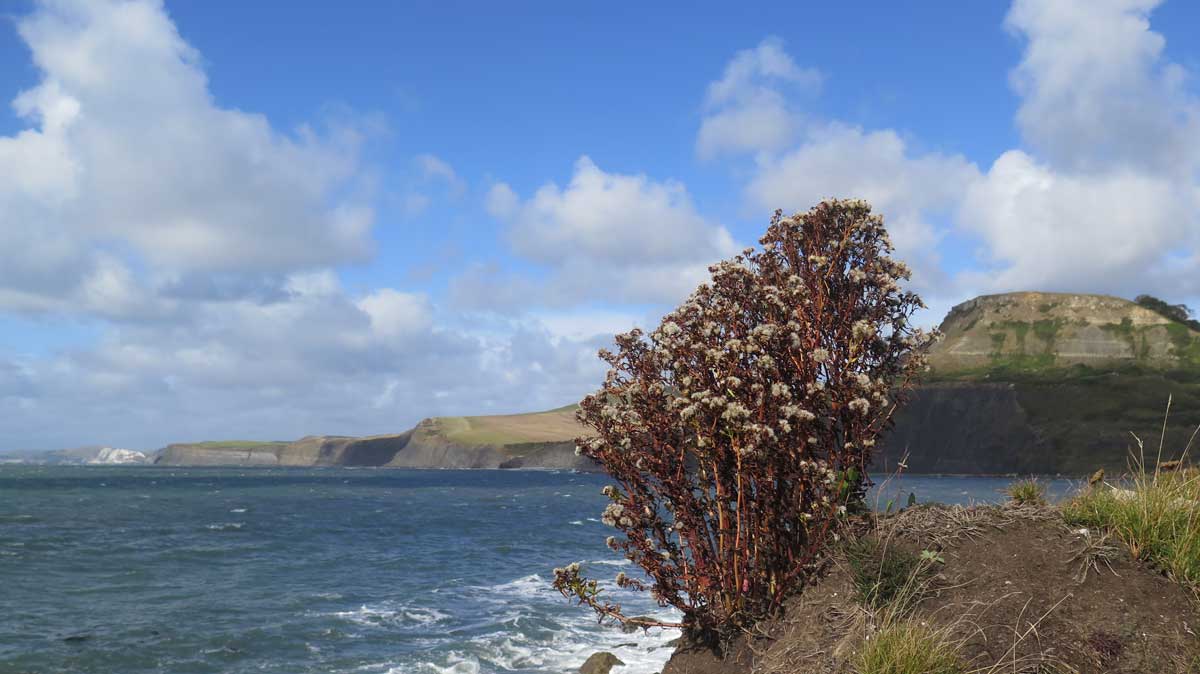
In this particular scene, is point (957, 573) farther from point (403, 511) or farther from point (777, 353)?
point (403, 511)

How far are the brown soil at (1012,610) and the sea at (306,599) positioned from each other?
2.95 ft

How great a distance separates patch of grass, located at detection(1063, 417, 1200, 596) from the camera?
24.1 ft

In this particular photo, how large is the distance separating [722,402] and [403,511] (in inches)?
2319

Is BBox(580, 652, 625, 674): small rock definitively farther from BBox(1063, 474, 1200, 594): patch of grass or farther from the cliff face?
the cliff face

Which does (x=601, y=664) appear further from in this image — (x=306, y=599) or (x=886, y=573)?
(x=306, y=599)

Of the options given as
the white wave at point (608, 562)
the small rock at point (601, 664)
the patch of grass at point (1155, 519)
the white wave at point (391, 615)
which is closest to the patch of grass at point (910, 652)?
the patch of grass at point (1155, 519)

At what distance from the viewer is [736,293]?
8.91 m

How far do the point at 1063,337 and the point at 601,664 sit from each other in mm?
177919

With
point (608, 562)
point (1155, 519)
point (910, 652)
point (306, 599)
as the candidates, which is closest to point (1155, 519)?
point (1155, 519)

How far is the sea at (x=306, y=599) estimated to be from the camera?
17.1 meters

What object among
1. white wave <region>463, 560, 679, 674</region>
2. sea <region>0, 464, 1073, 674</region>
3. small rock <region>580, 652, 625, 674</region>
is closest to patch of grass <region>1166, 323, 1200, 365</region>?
sea <region>0, 464, 1073, 674</region>

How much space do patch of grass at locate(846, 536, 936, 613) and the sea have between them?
599mm

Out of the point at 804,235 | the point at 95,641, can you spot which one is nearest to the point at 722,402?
the point at 804,235

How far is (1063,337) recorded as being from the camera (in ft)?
543
